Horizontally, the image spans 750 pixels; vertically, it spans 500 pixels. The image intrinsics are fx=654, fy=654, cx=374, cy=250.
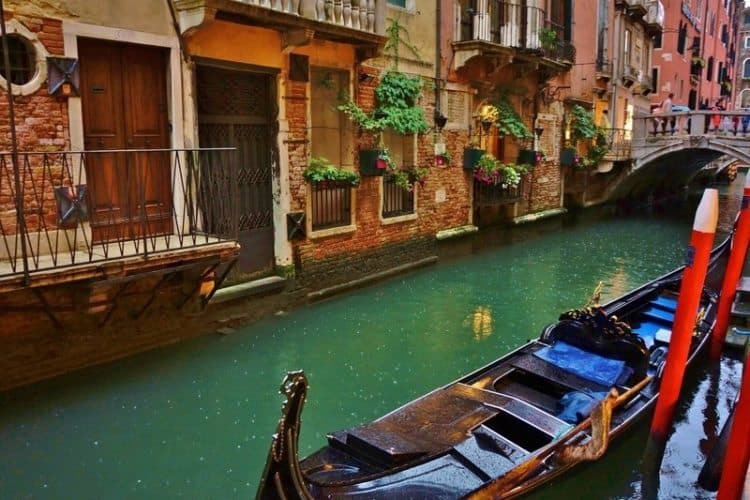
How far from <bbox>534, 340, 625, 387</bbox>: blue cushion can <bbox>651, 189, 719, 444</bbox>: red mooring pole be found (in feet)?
1.23

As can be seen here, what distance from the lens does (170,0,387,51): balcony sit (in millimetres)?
5582

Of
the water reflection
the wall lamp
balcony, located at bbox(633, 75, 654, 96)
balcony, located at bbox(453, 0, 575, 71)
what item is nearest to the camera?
the water reflection

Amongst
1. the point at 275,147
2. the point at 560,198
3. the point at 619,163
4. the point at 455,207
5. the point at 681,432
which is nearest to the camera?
the point at 681,432

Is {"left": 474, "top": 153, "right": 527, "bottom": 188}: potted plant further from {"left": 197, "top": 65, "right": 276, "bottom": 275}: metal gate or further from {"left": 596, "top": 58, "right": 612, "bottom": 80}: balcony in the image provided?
{"left": 596, "top": 58, "right": 612, "bottom": 80}: balcony

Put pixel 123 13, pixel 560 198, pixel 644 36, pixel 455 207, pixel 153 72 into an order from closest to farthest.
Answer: pixel 123 13
pixel 153 72
pixel 455 207
pixel 560 198
pixel 644 36

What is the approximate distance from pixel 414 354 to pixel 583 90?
36.2 feet

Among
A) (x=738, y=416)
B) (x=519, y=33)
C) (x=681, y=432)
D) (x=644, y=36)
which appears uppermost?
(x=644, y=36)

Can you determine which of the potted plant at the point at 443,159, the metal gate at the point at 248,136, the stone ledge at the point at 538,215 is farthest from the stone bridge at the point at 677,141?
the metal gate at the point at 248,136

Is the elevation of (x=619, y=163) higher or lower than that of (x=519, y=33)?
lower

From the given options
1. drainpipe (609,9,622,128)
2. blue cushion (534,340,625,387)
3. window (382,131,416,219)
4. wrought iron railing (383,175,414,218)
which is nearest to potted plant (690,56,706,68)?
drainpipe (609,9,622,128)

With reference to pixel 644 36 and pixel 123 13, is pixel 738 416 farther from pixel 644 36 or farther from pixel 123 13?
pixel 644 36

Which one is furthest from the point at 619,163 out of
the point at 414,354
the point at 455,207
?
the point at 414,354

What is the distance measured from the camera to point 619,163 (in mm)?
16391

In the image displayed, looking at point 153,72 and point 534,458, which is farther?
point 153,72
